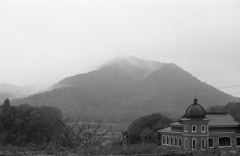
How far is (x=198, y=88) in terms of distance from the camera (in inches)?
5522

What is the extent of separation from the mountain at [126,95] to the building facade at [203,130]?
1563 inches

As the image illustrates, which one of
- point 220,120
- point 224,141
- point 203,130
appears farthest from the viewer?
point 220,120

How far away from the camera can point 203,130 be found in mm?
44750

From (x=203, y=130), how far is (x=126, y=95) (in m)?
108

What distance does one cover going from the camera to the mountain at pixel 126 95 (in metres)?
107

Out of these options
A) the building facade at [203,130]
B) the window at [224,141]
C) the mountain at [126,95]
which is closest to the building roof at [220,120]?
the building facade at [203,130]

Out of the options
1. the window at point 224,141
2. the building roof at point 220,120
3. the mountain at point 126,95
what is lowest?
the window at point 224,141

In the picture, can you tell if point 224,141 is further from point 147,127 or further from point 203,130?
point 147,127

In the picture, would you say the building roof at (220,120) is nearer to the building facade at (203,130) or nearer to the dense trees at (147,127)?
the building facade at (203,130)

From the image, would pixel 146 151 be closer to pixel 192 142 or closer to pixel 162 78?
pixel 192 142

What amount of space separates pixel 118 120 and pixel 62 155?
76.1 m

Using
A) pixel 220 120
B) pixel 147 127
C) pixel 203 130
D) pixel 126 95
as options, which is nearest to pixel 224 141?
pixel 220 120

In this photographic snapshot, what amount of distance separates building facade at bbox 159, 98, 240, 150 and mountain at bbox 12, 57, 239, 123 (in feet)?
130

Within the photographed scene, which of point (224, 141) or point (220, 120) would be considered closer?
point (224, 141)
